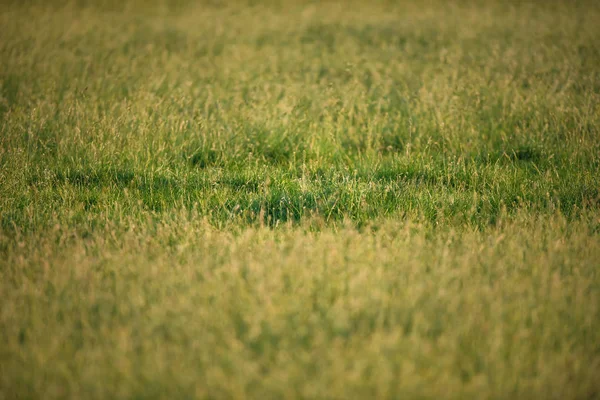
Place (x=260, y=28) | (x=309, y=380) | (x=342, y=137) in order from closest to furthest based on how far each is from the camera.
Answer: (x=309, y=380), (x=342, y=137), (x=260, y=28)

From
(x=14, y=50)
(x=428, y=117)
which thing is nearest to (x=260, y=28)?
(x=14, y=50)

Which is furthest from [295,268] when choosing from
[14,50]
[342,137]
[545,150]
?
[14,50]

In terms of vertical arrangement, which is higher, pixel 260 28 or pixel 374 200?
pixel 260 28

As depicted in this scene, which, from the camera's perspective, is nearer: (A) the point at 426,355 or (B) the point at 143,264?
(A) the point at 426,355

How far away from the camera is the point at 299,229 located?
13.1 ft

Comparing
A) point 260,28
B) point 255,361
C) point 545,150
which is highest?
point 260,28

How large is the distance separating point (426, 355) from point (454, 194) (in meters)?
2.51

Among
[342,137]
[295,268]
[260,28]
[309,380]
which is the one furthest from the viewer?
[260,28]

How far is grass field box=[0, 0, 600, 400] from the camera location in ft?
8.44

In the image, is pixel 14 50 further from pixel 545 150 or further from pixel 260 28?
pixel 545 150

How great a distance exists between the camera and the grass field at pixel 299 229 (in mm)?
2572

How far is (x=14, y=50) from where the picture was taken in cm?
905

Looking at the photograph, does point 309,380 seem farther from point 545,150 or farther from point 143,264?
point 545,150

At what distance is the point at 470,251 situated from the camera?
3697 millimetres
